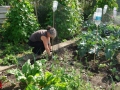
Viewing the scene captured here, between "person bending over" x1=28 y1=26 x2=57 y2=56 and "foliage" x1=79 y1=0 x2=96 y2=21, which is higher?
"foliage" x1=79 y1=0 x2=96 y2=21

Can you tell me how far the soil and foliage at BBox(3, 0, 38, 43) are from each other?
3.54 ft

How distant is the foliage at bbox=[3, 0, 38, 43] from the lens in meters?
6.03

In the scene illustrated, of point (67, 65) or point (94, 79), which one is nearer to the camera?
point (94, 79)

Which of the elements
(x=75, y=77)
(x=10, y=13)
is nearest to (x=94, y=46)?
(x=75, y=77)

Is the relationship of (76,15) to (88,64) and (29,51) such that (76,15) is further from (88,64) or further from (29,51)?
(88,64)

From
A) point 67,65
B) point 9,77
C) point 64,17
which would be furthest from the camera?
point 64,17

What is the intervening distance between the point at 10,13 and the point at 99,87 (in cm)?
320

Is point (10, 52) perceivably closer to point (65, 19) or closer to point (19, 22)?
point (19, 22)

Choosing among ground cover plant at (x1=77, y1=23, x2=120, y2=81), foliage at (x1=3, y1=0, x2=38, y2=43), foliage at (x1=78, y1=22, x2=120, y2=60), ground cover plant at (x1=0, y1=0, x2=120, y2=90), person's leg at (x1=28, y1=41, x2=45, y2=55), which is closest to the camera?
ground cover plant at (x1=0, y1=0, x2=120, y2=90)

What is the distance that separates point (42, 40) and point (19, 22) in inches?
45.5

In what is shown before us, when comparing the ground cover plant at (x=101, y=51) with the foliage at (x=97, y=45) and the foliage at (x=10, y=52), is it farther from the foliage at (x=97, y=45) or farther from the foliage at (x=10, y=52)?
the foliage at (x=10, y=52)

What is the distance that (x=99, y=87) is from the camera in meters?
4.03

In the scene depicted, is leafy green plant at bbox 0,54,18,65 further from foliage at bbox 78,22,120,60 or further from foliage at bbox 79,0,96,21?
foliage at bbox 79,0,96,21

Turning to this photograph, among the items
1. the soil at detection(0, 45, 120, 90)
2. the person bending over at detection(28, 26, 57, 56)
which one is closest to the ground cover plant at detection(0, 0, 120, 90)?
the soil at detection(0, 45, 120, 90)
